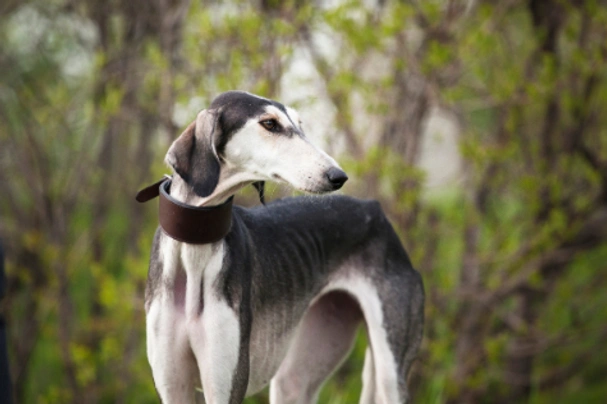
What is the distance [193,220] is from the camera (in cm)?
203

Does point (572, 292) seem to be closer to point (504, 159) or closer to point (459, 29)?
point (504, 159)

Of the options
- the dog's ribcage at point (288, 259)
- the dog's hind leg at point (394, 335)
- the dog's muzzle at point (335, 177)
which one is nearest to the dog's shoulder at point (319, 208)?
the dog's ribcage at point (288, 259)

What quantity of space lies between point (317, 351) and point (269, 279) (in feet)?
1.69

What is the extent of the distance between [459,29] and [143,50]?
2.48m

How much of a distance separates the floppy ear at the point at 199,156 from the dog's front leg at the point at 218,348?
11.8 inches

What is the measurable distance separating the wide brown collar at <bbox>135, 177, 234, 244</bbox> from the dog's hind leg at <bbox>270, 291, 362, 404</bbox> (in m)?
0.77

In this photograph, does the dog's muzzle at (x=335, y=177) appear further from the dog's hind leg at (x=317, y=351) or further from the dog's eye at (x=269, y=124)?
the dog's hind leg at (x=317, y=351)

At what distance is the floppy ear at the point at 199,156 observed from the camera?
6.70 ft

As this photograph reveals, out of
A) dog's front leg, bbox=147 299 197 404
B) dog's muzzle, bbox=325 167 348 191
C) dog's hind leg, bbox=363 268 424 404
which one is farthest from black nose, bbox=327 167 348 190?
dog's hind leg, bbox=363 268 424 404

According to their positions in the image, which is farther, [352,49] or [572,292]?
[572,292]

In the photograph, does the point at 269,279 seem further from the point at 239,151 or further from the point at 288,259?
the point at 239,151

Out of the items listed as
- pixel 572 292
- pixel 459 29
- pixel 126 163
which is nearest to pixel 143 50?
pixel 126 163

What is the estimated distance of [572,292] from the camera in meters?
6.49

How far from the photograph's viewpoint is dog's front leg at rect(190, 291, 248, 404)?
210 cm
